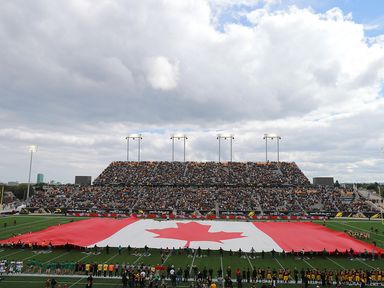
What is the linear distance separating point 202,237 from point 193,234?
5.54ft

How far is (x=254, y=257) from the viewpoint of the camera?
2784cm

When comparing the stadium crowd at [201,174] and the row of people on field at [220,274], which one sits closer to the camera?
the row of people on field at [220,274]

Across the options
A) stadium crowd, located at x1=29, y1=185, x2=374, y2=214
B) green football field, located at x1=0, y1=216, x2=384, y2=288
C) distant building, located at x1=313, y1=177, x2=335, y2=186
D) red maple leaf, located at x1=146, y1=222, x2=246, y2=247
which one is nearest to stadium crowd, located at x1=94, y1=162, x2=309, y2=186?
stadium crowd, located at x1=29, y1=185, x2=374, y2=214

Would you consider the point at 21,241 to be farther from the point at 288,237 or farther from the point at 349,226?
the point at 349,226

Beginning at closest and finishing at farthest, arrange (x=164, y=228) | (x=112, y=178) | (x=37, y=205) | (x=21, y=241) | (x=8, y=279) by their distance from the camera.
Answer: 1. (x=8, y=279)
2. (x=21, y=241)
3. (x=164, y=228)
4. (x=37, y=205)
5. (x=112, y=178)

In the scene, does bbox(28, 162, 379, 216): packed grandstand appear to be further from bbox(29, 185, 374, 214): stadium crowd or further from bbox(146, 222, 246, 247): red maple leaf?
bbox(146, 222, 246, 247): red maple leaf

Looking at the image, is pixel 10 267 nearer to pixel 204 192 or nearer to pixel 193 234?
pixel 193 234

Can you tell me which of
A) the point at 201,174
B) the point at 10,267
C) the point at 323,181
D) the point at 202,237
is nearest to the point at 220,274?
the point at 202,237

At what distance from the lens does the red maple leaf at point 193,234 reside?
31.0 metres

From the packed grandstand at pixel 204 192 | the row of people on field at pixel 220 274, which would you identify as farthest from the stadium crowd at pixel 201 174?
the row of people on field at pixel 220 274

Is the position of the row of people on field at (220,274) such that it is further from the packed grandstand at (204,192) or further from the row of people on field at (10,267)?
the packed grandstand at (204,192)

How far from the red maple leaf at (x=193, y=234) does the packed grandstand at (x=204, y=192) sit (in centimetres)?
2427

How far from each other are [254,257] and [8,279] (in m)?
17.9

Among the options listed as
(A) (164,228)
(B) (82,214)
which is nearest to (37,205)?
(B) (82,214)
